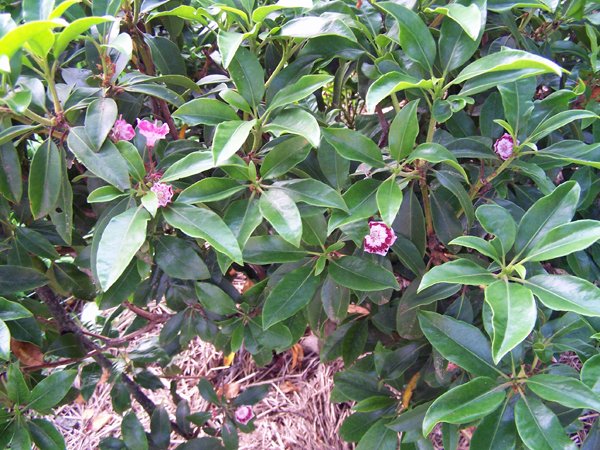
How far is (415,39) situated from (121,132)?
0.46 meters

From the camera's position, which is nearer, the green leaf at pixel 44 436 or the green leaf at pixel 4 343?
the green leaf at pixel 4 343

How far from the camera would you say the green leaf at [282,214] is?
0.72 m

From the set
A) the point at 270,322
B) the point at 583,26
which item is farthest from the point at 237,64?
the point at 583,26

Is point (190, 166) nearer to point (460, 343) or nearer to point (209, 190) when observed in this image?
point (209, 190)

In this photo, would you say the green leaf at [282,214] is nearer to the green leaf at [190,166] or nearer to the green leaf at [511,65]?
the green leaf at [190,166]

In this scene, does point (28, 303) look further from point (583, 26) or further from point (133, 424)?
point (583, 26)

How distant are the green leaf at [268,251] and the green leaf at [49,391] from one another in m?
0.43

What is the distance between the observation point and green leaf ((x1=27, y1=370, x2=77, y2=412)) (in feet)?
3.27

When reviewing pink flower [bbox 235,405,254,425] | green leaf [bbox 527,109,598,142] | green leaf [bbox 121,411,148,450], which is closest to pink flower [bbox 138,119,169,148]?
green leaf [bbox 527,109,598,142]

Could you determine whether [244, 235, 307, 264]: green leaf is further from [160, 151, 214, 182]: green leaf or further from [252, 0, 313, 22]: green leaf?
[252, 0, 313, 22]: green leaf

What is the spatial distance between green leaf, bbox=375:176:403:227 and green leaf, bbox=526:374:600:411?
29cm

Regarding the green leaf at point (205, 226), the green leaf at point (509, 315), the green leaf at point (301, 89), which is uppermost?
the green leaf at point (301, 89)

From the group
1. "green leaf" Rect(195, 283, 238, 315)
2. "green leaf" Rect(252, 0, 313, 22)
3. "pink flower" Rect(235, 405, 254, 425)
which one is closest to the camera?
"green leaf" Rect(252, 0, 313, 22)

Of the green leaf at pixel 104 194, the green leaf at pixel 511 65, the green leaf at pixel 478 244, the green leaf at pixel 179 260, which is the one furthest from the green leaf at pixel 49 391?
the green leaf at pixel 511 65
